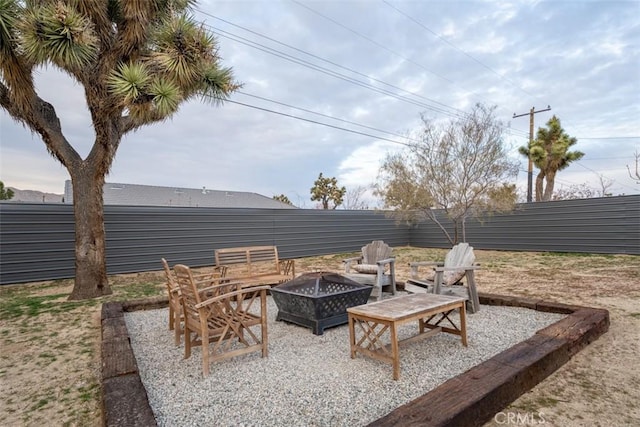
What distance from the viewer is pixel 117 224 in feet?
25.5

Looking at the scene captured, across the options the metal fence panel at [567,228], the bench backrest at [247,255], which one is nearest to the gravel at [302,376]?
the bench backrest at [247,255]

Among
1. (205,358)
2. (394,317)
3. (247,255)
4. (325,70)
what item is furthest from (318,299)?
Answer: (325,70)

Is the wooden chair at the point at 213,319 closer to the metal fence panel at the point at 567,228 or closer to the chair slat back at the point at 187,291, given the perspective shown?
the chair slat back at the point at 187,291

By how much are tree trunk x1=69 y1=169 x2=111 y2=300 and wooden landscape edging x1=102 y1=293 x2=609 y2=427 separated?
2.54 metres

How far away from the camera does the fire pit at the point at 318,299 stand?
330 cm

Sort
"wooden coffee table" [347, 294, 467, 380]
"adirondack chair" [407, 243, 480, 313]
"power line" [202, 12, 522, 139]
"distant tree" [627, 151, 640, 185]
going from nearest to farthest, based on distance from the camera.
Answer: "wooden coffee table" [347, 294, 467, 380] < "adirondack chair" [407, 243, 480, 313] < "distant tree" [627, 151, 640, 185] < "power line" [202, 12, 522, 139]

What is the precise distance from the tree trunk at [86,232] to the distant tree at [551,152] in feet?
55.4

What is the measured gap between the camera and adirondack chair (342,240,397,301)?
14.8 feet

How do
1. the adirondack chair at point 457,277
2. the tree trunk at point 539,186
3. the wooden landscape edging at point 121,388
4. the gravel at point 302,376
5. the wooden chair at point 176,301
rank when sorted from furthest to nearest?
1. the tree trunk at point 539,186
2. the adirondack chair at point 457,277
3. the wooden chair at point 176,301
4. the gravel at point 302,376
5. the wooden landscape edging at point 121,388

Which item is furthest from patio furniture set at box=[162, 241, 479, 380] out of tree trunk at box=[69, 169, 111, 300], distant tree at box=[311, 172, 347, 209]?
distant tree at box=[311, 172, 347, 209]

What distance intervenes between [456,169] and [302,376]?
742 cm

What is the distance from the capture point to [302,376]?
2371mm

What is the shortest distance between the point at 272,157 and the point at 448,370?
43.9ft

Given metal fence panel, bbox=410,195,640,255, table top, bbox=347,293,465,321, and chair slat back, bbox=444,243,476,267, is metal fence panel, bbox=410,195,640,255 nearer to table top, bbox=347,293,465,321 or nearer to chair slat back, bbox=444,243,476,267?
chair slat back, bbox=444,243,476,267
